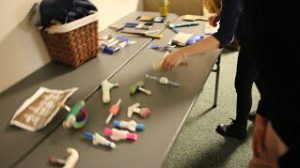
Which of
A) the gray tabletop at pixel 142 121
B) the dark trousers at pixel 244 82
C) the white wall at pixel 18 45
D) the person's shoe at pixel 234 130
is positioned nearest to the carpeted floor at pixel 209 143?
the person's shoe at pixel 234 130

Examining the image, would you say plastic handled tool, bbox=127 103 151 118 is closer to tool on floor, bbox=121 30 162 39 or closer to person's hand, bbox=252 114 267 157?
person's hand, bbox=252 114 267 157

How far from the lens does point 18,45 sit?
124cm

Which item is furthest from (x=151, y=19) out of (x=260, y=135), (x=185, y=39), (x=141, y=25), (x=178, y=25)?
(x=260, y=135)

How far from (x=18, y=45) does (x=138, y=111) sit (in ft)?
2.32

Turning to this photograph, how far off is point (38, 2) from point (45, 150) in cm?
81

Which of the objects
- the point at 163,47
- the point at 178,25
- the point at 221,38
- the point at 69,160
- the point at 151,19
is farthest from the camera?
the point at 151,19

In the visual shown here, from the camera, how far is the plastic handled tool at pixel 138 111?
3.13ft

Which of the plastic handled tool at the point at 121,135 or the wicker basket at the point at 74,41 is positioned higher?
the wicker basket at the point at 74,41

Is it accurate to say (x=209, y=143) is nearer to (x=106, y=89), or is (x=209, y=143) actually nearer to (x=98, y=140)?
(x=106, y=89)

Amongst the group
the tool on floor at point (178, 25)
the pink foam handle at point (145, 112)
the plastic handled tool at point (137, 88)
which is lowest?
the pink foam handle at point (145, 112)

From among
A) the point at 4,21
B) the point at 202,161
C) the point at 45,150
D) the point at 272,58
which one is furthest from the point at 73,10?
the point at 202,161

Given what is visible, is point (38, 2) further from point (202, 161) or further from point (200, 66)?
point (202, 161)

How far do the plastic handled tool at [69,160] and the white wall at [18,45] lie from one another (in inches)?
22.8

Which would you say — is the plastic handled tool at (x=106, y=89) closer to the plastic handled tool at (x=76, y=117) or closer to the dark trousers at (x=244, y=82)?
the plastic handled tool at (x=76, y=117)
